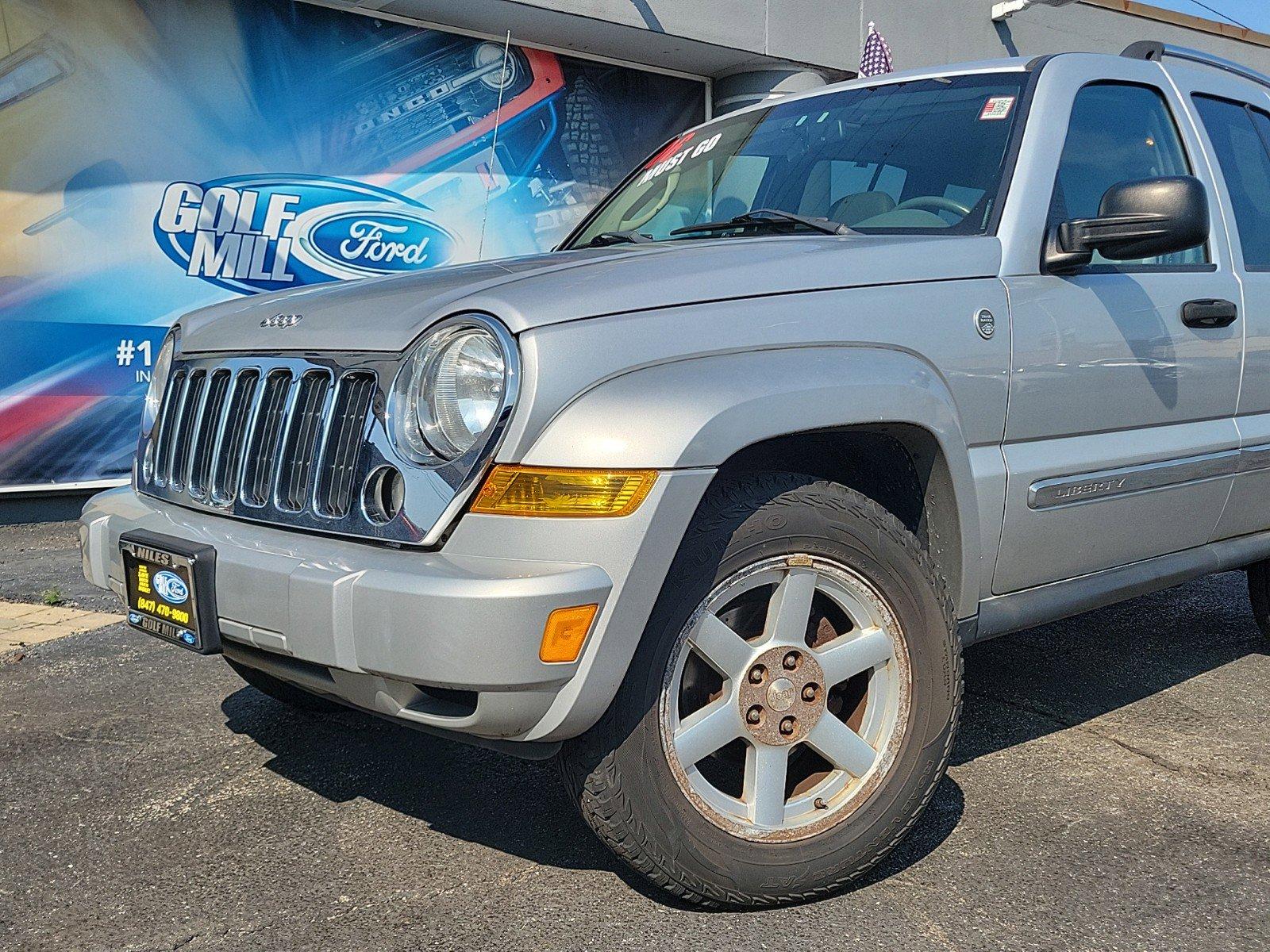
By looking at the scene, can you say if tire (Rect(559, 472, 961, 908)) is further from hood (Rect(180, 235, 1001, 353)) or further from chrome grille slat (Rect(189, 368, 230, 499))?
chrome grille slat (Rect(189, 368, 230, 499))

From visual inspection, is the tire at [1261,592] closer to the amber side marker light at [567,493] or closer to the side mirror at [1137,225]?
the side mirror at [1137,225]

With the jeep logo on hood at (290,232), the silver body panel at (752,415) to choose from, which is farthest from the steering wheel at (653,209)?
the jeep logo on hood at (290,232)

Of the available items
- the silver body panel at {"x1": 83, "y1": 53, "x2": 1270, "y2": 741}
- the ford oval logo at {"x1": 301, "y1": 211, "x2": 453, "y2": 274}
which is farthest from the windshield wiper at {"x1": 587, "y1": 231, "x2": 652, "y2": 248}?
the ford oval logo at {"x1": 301, "y1": 211, "x2": 453, "y2": 274}

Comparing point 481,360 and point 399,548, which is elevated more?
point 481,360

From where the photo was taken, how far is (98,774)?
329 centimetres

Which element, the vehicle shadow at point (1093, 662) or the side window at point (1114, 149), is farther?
the vehicle shadow at point (1093, 662)

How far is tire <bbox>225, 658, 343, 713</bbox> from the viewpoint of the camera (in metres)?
3.53

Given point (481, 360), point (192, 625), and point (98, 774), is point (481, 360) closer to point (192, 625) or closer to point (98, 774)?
point (192, 625)

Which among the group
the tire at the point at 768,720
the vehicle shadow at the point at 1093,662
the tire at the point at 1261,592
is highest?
the tire at the point at 768,720

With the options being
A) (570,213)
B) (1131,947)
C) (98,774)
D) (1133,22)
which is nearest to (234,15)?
(570,213)

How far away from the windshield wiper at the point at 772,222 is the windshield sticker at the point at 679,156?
667 millimetres

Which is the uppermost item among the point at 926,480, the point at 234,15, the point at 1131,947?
the point at 234,15

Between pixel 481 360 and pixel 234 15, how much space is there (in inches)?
278

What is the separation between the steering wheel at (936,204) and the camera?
3033 mm
